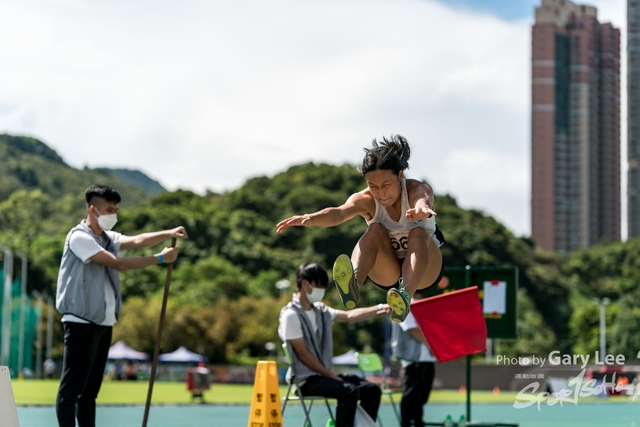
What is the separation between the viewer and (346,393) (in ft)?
29.2

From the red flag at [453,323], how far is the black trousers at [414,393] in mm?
1065

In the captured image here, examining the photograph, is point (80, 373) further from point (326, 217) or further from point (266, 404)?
point (326, 217)

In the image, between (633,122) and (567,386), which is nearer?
(567,386)

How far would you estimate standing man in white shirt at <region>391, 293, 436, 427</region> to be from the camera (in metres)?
11.0

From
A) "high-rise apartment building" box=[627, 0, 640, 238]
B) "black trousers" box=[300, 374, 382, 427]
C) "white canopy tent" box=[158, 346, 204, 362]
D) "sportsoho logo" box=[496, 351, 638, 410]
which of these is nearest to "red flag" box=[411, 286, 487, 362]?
"black trousers" box=[300, 374, 382, 427]

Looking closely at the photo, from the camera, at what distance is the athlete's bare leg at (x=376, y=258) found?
7.73 m

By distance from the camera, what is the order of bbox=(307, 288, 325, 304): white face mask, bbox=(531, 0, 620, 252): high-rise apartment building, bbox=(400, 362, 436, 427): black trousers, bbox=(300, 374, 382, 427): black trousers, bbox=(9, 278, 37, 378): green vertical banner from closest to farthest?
bbox=(300, 374, 382, 427): black trousers
bbox=(307, 288, 325, 304): white face mask
bbox=(400, 362, 436, 427): black trousers
bbox=(9, 278, 37, 378): green vertical banner
bbox=(531, 0, 620, 252): high-rise apartment building

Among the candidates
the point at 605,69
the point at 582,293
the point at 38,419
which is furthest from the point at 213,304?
the point at 605,69

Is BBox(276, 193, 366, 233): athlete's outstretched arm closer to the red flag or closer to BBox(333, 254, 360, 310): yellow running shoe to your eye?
BBox(333, 254, 360, 310): yellow running shoe

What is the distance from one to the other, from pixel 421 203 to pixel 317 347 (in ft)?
9.22

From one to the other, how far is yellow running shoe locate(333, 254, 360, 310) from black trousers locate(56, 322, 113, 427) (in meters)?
2.08

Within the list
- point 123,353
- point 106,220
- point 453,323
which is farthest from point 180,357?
point 106,220

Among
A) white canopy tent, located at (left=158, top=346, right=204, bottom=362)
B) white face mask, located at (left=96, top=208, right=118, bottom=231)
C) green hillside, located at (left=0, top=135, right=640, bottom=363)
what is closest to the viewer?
white face mask, located at (left=96, top=208, right=118, bottom=231)

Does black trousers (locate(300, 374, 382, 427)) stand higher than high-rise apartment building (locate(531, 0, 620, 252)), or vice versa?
high-rise apartment building (locate(531, 0, 620, 252))
